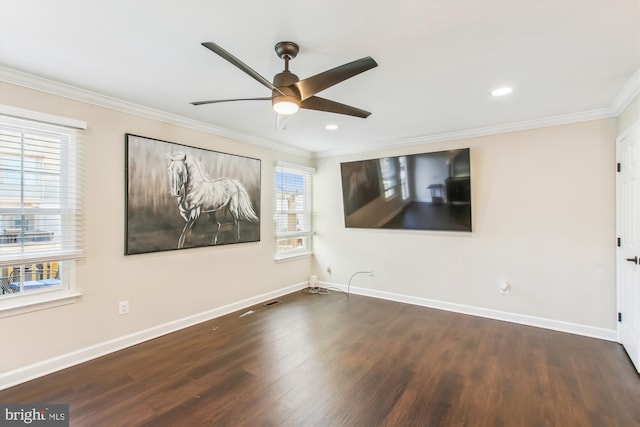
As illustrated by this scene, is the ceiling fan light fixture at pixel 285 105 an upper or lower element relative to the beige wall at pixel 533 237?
upper

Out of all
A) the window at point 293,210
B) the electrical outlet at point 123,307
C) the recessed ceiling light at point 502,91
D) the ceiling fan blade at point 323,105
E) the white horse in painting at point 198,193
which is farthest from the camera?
the window at point 293,210

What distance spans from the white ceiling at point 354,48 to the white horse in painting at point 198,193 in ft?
2.10

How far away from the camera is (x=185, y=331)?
3328 mm

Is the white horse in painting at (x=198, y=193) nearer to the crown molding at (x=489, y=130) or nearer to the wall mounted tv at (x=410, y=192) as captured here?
the wall mounted tv at (x=410, y=192)

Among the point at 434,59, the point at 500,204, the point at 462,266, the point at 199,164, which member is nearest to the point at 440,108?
the point at 434,59

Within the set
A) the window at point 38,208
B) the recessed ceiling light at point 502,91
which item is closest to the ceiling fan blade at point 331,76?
the recessed ceiling light at point 502,91

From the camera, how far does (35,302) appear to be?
2406 millimetres

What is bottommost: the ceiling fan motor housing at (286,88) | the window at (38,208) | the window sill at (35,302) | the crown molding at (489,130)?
the window sill at (35,302)

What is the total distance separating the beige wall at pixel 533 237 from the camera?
10.4ft

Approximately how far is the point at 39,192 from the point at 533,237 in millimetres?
4976

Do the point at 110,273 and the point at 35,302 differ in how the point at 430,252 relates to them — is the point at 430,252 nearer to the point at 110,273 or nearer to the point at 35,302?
the point at 110,273

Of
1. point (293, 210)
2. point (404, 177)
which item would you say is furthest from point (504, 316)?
point (293, 210)

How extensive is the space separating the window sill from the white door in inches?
190

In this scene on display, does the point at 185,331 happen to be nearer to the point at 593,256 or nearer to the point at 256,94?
the point at 256,94
